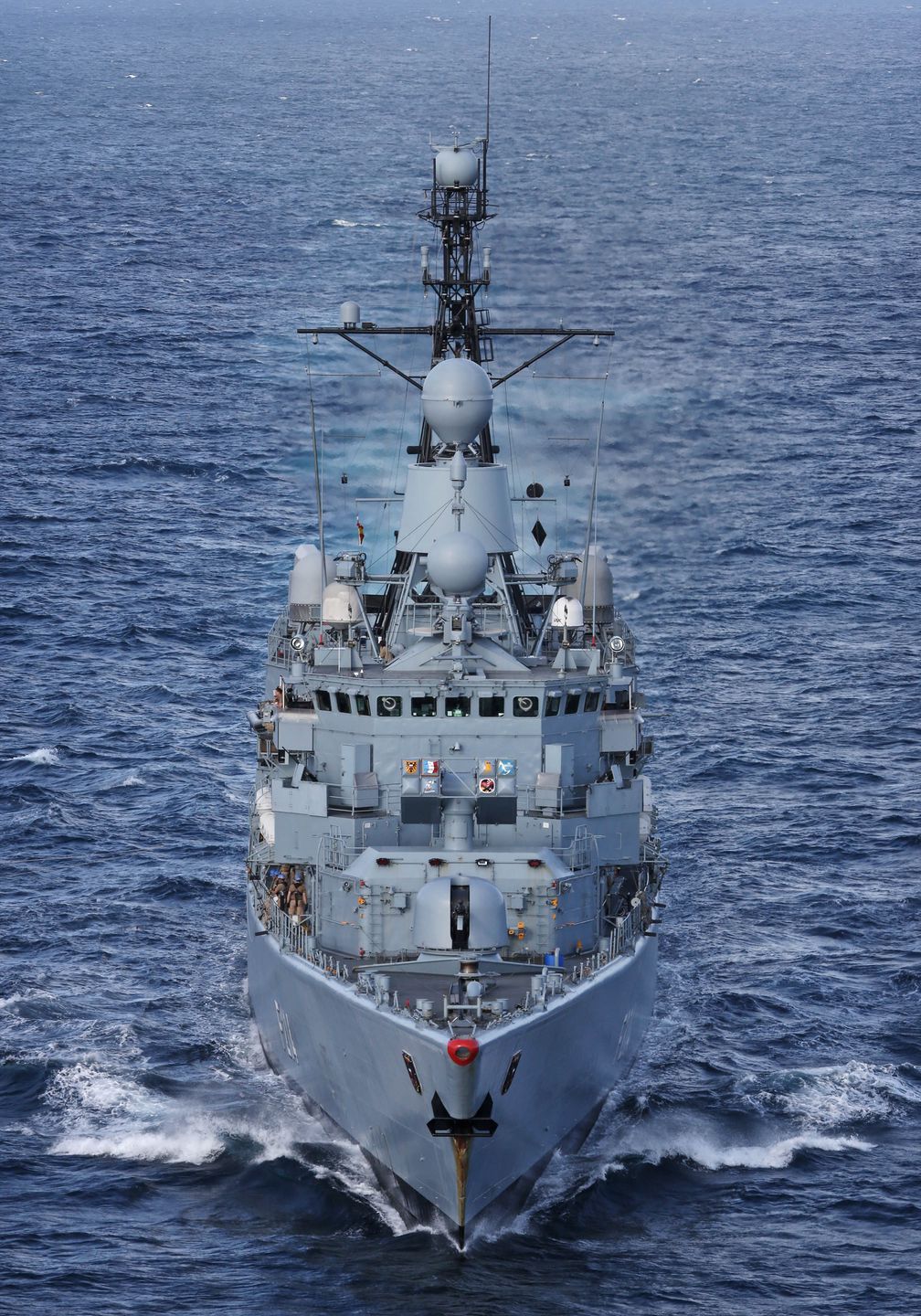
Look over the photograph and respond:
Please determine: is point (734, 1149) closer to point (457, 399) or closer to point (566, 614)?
point (566, 614)

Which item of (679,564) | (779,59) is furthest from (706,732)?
(779,59)

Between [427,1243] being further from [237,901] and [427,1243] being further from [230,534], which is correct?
[230,534]

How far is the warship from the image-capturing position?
3403 centimetres

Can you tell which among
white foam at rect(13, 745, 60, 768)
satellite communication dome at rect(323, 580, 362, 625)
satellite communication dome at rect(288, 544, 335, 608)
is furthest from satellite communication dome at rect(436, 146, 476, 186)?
white foam at rect(13, 745, 60, 768)

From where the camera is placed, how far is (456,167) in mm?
43219

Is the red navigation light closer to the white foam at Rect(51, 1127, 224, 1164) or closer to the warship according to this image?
the warship

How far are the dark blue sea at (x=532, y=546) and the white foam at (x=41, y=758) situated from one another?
0.10 metres

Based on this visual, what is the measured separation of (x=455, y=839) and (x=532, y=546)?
23650 millimetres

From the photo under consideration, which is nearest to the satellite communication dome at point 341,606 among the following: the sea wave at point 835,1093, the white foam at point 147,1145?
the white foam at point 147,1145

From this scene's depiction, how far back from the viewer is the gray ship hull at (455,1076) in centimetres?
3278

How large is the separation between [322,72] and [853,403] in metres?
98.6

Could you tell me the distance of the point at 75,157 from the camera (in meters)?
132

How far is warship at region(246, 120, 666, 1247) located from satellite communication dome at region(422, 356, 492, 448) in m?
0.05

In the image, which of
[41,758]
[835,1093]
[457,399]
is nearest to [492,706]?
[457,399]
